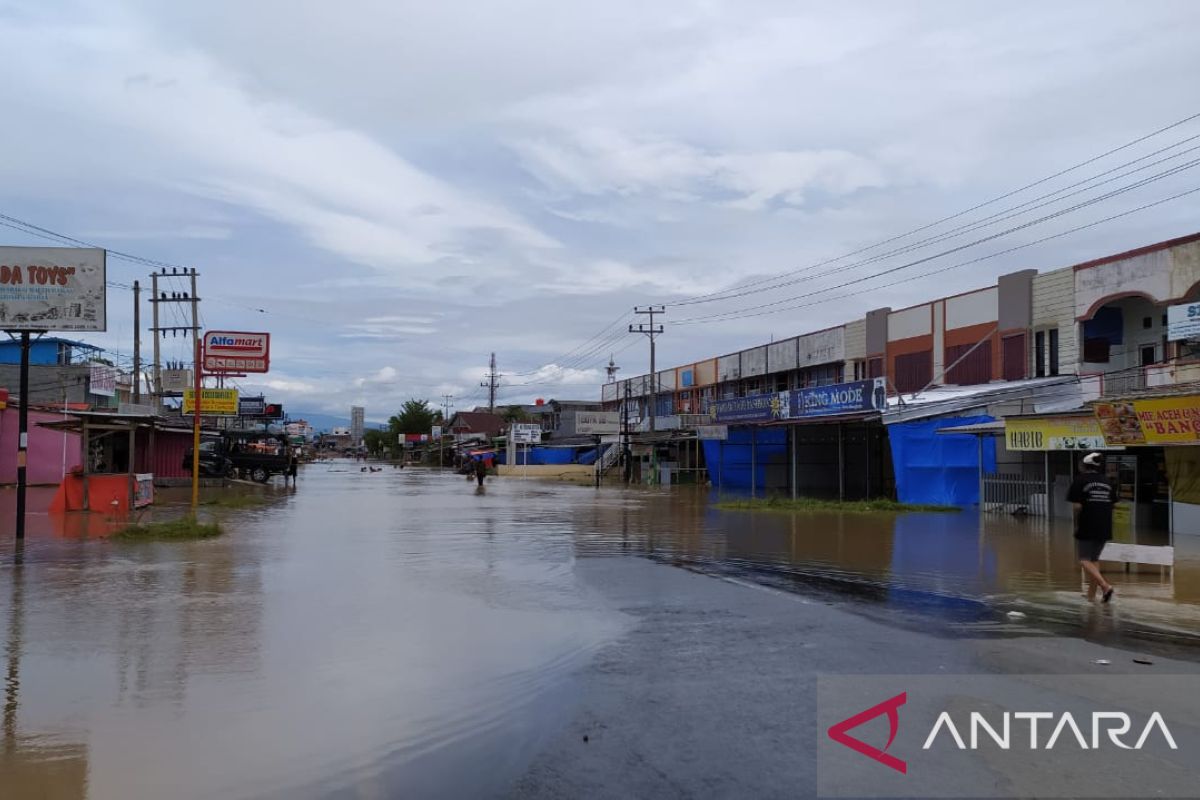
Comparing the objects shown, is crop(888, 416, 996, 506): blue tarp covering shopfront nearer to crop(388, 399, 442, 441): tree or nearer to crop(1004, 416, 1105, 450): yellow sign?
crop(1004, 416, 1105, 450): yellow sign

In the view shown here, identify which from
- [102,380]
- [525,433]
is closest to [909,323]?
[525,433]

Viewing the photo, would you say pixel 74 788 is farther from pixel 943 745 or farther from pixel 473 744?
pixel 943 745

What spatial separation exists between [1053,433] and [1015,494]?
3.03 m

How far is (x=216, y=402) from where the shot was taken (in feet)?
153

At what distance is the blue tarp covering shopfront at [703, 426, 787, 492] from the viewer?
45156 mm

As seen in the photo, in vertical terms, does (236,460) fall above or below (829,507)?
above

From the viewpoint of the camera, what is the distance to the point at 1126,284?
29719mm

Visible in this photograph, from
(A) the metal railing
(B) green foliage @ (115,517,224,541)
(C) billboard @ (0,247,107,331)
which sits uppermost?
(C) billboard @ (0,247,107,331)

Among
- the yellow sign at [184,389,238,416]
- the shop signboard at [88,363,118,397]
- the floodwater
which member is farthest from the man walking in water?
the shop signboard at [88,363,118,397]

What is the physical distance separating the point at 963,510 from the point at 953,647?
19167mm

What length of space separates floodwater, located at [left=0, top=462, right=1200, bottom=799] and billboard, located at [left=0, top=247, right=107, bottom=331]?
4263mm

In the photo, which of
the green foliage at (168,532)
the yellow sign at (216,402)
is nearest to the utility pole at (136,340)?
the yellow sign at (216,402)

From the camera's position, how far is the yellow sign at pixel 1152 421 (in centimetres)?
1753

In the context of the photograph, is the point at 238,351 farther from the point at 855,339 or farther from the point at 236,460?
the point at 855,339
